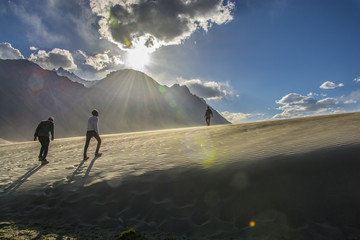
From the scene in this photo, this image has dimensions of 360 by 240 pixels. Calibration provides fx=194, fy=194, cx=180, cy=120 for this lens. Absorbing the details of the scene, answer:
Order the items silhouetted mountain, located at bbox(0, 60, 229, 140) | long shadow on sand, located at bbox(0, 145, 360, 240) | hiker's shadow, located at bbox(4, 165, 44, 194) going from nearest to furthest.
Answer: long shadow on sand, located at bbox(0, 145, 360, 240) → hiker's shadow, located at bbox(4, 165, 44, 194) → silhouetted mountain, located at bbox(0, 60, 229, 140)

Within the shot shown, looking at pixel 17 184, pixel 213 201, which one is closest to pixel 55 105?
pixel 17 184

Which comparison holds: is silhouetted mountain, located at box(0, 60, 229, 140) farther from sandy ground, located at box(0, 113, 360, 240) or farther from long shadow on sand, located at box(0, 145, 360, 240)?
long shadow on sand, located at box(0, 145, 360, 240)

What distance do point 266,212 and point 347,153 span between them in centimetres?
279

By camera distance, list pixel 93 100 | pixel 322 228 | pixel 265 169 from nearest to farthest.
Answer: pixel 322 228 → pixel 265 169 → pixel 93 100

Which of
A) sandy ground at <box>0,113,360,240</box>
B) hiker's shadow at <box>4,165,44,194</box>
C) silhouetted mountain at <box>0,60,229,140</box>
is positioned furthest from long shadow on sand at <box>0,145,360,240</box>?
silhouetted mountain at <box>0,60,229,140</box>

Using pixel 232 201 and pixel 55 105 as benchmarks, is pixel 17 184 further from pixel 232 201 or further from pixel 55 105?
pixel 55 105

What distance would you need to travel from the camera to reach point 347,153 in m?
4.39

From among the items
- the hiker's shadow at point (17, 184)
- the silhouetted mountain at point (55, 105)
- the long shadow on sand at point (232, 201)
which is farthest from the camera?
the silhouetted mountain at point (55, 105)

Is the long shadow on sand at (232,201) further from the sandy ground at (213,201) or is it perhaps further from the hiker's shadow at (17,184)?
the hiker's shadow at (17,184)

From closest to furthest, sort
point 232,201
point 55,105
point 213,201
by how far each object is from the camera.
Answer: point 232,201, point 213,201, point 55,105

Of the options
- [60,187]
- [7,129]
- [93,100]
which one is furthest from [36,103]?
[60,187]

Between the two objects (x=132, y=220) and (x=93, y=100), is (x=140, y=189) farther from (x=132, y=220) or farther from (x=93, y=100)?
(x=93, y=100)

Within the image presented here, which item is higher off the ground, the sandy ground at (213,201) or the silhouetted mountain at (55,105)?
the silhouetted mountain at (55,105)

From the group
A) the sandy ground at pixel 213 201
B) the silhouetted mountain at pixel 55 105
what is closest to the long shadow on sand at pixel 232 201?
the sandy ground at pixel 213 201
